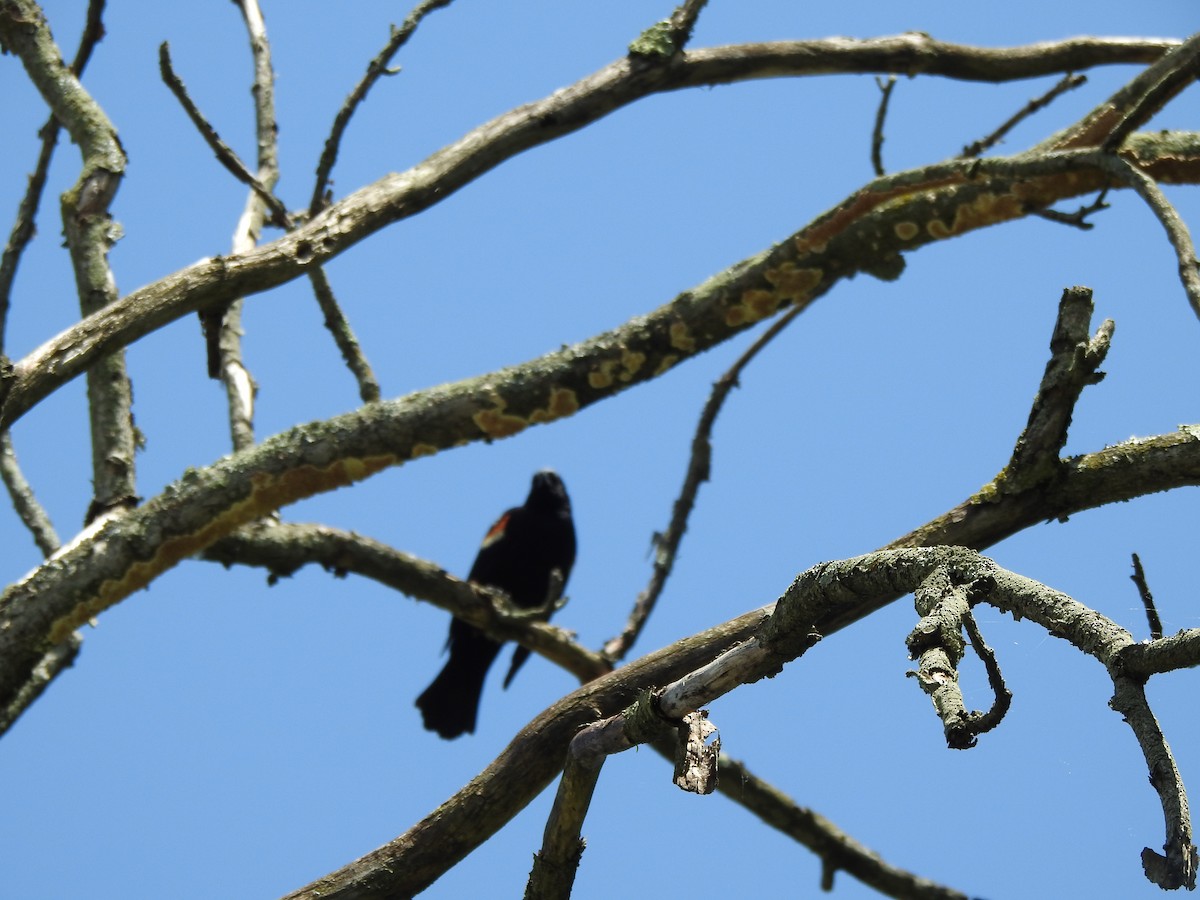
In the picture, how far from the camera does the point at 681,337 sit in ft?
10.8

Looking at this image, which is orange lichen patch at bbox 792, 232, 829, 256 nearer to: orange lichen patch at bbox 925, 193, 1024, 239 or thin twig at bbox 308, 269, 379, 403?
orange lichen patch at bbox 925, 193, 1024, 239

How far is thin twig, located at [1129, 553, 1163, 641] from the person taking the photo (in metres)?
1.69

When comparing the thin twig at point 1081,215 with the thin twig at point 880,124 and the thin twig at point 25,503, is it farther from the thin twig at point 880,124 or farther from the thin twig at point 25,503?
the thin twig at point 25,503

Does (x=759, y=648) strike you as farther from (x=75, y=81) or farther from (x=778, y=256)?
(x=75, y=81)

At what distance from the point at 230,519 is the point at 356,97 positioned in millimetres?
1270

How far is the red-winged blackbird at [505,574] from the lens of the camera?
6.75 m

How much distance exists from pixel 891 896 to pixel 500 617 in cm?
161

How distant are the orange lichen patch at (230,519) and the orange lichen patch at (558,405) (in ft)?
1.30

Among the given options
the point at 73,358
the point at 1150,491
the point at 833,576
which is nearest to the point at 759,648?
the point at 833,576

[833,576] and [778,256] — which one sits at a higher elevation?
[778,256]

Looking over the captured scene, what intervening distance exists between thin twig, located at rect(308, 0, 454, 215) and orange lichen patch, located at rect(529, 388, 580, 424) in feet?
3.09

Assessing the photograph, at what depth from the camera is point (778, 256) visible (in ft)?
10.8

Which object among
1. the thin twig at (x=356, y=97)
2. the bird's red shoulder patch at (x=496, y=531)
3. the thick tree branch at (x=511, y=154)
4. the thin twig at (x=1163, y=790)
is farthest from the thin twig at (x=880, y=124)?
the bird's red shoulder patch at (x=496, y=531)

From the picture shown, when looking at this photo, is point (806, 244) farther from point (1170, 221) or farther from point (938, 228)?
point (1170, 221)
